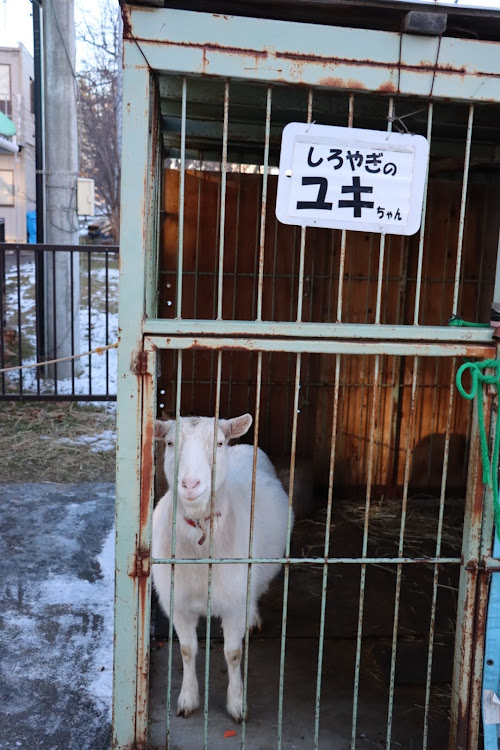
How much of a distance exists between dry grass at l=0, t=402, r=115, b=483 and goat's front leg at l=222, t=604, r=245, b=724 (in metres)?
3.30

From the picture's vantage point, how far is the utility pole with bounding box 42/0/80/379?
9.59 meters

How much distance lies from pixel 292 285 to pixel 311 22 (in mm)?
3358

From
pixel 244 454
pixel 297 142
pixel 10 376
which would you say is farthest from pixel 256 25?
pixel 10 376

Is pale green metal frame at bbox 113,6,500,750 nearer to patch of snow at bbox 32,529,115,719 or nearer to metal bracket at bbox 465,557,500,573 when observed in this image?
metal bracket at bbox 465,557,500,573

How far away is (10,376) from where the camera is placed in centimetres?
986

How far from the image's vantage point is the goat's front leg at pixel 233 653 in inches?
136

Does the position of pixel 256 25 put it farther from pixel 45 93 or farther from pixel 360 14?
pixel 45 93

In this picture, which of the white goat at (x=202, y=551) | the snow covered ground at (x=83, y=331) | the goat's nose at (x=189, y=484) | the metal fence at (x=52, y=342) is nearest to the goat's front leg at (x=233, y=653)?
the white goat at (x=202, y=551)

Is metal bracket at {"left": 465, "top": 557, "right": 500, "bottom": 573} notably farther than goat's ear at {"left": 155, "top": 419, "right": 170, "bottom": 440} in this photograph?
No

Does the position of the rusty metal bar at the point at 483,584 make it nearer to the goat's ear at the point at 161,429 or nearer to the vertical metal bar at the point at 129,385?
the vertical metal bar at the point at 129,385

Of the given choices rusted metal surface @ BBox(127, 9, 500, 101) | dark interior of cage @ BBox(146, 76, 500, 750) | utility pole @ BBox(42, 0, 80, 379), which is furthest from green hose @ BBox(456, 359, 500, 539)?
utility pole @ BBox(42, 0, 80, 379)

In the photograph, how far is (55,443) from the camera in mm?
7469

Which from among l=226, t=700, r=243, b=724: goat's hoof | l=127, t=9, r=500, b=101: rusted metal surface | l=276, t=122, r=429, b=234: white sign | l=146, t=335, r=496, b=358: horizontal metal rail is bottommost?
l=226, t=700, r=243, b=724: goat's hoof

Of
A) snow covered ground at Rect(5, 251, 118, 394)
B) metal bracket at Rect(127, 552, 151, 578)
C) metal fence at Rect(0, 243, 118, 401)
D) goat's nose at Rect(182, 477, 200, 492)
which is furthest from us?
snow covered ground at Rect(5, 251, 118, 394)
